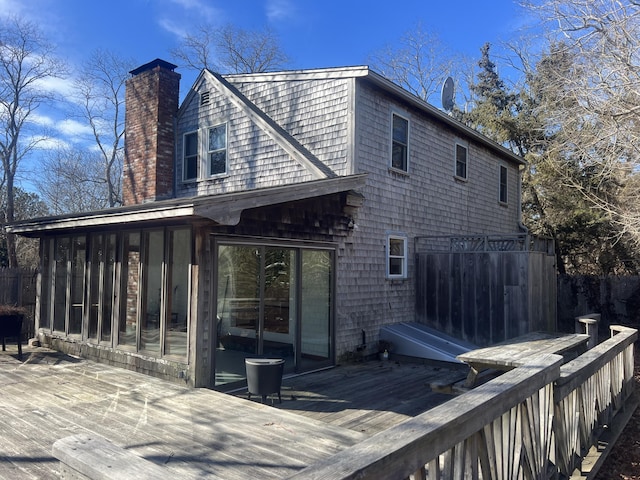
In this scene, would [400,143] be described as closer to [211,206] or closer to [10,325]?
[211,206]

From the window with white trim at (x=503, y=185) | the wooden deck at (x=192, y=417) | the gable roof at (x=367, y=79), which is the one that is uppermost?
the gable roof at (x=367, y=79)

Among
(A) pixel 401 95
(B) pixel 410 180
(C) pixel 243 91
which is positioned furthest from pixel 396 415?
(C) pixel 243 91

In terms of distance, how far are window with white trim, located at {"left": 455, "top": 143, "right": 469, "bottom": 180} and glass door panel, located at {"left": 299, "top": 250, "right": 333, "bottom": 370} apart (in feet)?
18.2

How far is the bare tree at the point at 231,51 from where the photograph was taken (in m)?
23.8

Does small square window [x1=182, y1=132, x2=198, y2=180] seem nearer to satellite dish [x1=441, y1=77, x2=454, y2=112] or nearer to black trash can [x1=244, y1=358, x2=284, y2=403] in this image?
black trash can [x1=244, y1=358, x2=284, y2=403]

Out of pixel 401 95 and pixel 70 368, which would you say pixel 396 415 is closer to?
pixel 70 368

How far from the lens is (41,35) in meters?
16.2

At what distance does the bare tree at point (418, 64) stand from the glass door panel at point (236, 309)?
2161 centimetres

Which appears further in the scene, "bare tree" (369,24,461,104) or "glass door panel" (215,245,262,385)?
"bare tree" (369,24,461,104)

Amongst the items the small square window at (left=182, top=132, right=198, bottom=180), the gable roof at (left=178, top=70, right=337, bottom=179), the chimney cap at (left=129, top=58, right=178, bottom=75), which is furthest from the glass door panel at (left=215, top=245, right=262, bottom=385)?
the chimney cap at (left=129, top=58, right=178, bottom=75)

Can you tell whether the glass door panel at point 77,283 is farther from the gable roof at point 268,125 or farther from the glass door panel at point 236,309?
the gable roof at point 268,125

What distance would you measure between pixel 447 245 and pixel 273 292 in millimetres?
5690

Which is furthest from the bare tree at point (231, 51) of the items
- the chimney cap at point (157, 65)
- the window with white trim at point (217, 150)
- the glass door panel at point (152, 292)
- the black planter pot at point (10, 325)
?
the glass door panel at point (152, 292)

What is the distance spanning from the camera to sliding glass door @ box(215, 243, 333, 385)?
21.6ft
